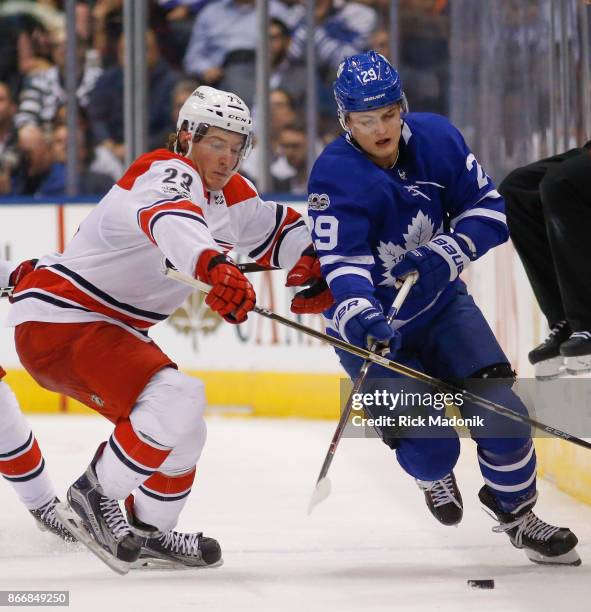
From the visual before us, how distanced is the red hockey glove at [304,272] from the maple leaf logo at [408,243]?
22cm

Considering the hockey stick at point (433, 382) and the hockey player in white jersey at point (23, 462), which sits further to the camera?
the hockey player in white jersey at point (23, 462)

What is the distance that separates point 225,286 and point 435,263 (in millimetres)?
531

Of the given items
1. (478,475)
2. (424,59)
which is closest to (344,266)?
(478,475)

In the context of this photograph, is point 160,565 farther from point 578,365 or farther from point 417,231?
point 578,365

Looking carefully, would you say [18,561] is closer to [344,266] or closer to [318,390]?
[344,266]

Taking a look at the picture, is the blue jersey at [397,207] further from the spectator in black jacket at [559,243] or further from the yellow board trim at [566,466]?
the yellow board trim at [566,466]

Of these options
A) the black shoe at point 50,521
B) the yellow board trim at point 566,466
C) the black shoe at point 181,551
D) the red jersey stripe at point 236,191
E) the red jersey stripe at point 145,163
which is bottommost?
the yellow board trim at point 566,466

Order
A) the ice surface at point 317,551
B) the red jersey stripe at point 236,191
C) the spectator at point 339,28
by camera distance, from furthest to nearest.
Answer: the spectator at point 339,28 → the red jersey stripe at point 236,191 → the ice surface at point 317,551

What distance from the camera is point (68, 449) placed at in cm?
521

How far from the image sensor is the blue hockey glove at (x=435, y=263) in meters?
3.06

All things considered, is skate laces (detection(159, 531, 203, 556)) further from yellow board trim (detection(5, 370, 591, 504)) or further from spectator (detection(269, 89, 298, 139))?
spectator (detection(269, 89, 298, 139))

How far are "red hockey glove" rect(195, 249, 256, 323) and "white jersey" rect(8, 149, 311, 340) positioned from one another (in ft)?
0.17

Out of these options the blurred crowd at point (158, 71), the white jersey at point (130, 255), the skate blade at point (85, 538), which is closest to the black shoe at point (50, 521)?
the skate blade at point (85, 538)

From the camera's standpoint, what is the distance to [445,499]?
3266 mm
